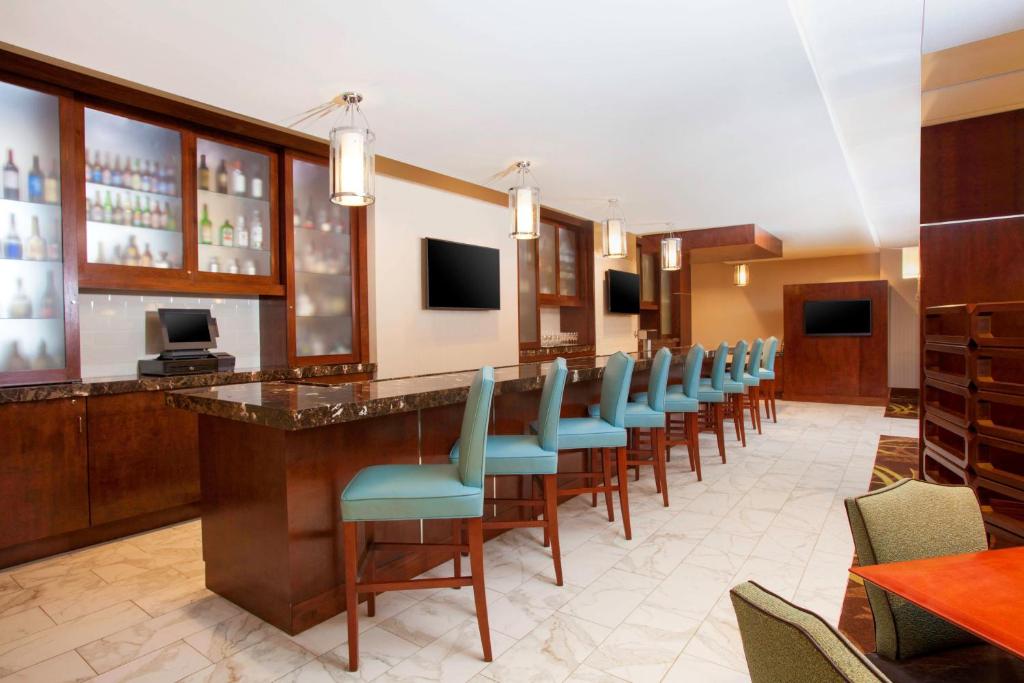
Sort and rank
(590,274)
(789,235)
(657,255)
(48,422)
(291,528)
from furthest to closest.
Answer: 1. (657,255)
2. (789,235)
3. (590,274)
4. (48,422)
5. (291,528)

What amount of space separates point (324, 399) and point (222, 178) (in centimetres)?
250

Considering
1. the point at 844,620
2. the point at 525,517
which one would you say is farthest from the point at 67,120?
the point at 844,620

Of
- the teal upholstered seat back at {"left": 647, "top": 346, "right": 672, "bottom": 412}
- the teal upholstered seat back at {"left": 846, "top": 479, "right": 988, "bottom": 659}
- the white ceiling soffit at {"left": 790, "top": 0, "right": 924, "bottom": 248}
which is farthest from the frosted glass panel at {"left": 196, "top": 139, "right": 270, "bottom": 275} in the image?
the teal upholstered seat back at {"left": 846, "top": 479, "right": 988, "bottom": 659}

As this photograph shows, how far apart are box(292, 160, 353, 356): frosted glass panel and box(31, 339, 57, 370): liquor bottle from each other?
141 centimetres

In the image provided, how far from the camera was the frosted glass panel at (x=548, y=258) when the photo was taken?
21.1 feet

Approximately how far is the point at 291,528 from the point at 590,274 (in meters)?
5.50

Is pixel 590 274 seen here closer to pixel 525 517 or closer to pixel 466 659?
pixel 525 517

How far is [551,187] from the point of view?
5098 millimetres

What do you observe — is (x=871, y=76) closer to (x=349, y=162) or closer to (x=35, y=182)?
(x=349, y=162)

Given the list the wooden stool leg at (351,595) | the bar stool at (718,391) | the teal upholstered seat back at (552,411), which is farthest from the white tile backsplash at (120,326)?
the bar stool at (718,391)

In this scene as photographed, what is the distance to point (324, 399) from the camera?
2.04 metres

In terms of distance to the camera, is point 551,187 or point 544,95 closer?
point 544,95

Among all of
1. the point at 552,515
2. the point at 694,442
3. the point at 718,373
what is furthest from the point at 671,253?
the point at 552,515

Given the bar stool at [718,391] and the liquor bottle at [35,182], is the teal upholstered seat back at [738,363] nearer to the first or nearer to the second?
the bar stool at [718,391]
